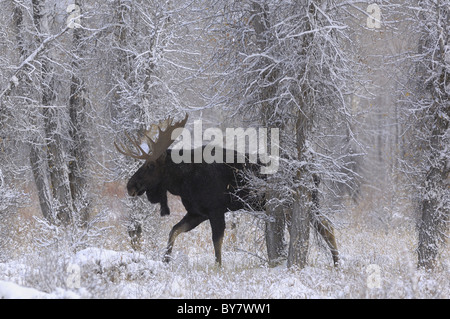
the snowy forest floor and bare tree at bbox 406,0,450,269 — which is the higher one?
bare tree at bbox 406,0,450,269

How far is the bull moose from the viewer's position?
9555 mm

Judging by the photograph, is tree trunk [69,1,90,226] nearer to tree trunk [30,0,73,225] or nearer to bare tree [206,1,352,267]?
tree trunk [30,0,73,225]

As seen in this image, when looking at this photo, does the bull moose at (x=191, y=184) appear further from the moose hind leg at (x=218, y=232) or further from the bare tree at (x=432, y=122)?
the bare tree at (x=432, y=122)

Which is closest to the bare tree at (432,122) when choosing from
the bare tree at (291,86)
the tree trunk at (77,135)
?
the bare tree at (291,86)

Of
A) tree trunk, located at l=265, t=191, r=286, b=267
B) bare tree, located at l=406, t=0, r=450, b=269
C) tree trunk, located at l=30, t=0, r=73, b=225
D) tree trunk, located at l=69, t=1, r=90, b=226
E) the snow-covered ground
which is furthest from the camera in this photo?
tree trunk, located at l=69, t=1, r=90, b=226

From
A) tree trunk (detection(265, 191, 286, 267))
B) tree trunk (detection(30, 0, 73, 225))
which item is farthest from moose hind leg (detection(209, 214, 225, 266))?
tree trunk (detection(30, 0, 73, 225))

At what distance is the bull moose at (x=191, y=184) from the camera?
31.3 ft

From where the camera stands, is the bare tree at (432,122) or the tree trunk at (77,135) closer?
the bare tree at (432,122)

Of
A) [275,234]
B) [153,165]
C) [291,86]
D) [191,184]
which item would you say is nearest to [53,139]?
[153,165]

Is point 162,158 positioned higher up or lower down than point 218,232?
higher up

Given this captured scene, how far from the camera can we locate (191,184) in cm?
971

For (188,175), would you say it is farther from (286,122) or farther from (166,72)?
(166,72)

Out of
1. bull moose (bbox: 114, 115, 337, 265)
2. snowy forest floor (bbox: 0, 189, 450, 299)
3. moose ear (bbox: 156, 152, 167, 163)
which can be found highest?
moose ear (bbox: 156, 152, 167, 163)

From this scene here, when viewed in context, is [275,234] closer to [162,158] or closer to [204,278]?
[204,278]
